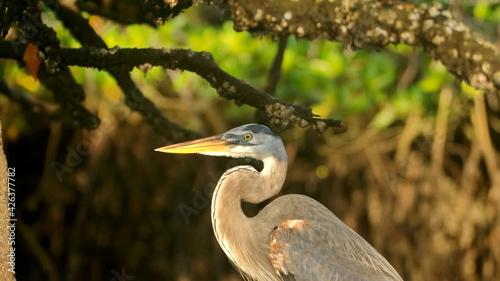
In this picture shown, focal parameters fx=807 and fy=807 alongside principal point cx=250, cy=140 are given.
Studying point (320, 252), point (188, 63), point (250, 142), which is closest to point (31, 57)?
point (188, 63)

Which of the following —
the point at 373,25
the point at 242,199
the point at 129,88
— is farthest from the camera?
the point at 129,88

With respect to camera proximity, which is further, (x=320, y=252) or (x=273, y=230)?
(x=273, y=230)

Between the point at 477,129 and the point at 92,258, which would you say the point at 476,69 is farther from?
the point at 92,258

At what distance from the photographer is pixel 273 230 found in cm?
296

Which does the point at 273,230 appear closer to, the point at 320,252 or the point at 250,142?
the point at 320,252

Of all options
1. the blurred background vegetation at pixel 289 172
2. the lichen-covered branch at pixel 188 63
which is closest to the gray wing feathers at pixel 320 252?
the lichen-covered branch at pixel 188 63

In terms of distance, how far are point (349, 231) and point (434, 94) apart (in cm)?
298

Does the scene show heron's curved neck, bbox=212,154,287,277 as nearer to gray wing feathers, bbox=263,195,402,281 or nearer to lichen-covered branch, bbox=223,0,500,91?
gray wing feathers, bbox=263,195,402,281

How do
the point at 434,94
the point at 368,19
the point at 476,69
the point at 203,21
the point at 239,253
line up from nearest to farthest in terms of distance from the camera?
1. the point at 476,69
2. the point at 368,19
3. the point at 239,253
4. the point at 434,94
5. the point at 203,21

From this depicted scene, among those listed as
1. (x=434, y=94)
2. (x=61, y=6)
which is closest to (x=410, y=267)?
(x=434, y=94)

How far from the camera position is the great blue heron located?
9.11 feet

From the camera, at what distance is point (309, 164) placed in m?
6.27

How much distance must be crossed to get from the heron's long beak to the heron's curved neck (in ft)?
0.39

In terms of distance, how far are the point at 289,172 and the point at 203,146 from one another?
353cm
